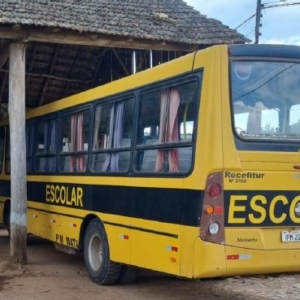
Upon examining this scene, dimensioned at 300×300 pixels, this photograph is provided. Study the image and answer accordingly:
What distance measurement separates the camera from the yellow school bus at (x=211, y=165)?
627 centimetres

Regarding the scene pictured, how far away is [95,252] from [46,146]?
2692 millimetres

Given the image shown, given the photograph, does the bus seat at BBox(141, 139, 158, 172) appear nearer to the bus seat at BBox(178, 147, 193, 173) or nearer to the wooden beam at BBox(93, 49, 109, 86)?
the bus seat at BBox(178, 147, 193, 173)

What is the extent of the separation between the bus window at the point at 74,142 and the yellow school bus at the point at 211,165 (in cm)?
111

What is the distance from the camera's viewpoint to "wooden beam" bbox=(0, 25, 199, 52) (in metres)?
10.6

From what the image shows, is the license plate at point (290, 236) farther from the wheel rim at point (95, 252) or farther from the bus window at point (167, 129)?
the wheel rim at point (95, 252)

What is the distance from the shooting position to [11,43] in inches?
427

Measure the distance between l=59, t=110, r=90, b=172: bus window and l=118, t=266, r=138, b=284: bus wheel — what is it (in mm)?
1608

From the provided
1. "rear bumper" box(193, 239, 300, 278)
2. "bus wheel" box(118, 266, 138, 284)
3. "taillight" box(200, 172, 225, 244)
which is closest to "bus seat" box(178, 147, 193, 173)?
"taillight" box(200, 172, 225, 244)

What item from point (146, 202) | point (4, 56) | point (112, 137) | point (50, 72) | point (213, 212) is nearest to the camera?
point (213, 212)

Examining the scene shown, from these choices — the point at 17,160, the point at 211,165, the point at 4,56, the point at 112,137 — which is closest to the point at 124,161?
the point at 112,137

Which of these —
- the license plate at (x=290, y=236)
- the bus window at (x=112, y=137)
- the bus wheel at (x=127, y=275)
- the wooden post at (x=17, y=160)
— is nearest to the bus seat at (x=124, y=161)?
the bus window at (x=112, y=137)

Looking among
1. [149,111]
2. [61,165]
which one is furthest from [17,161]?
[149,111]

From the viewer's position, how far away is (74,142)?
383 inches

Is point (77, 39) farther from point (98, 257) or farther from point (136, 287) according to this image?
point (136, 287)
